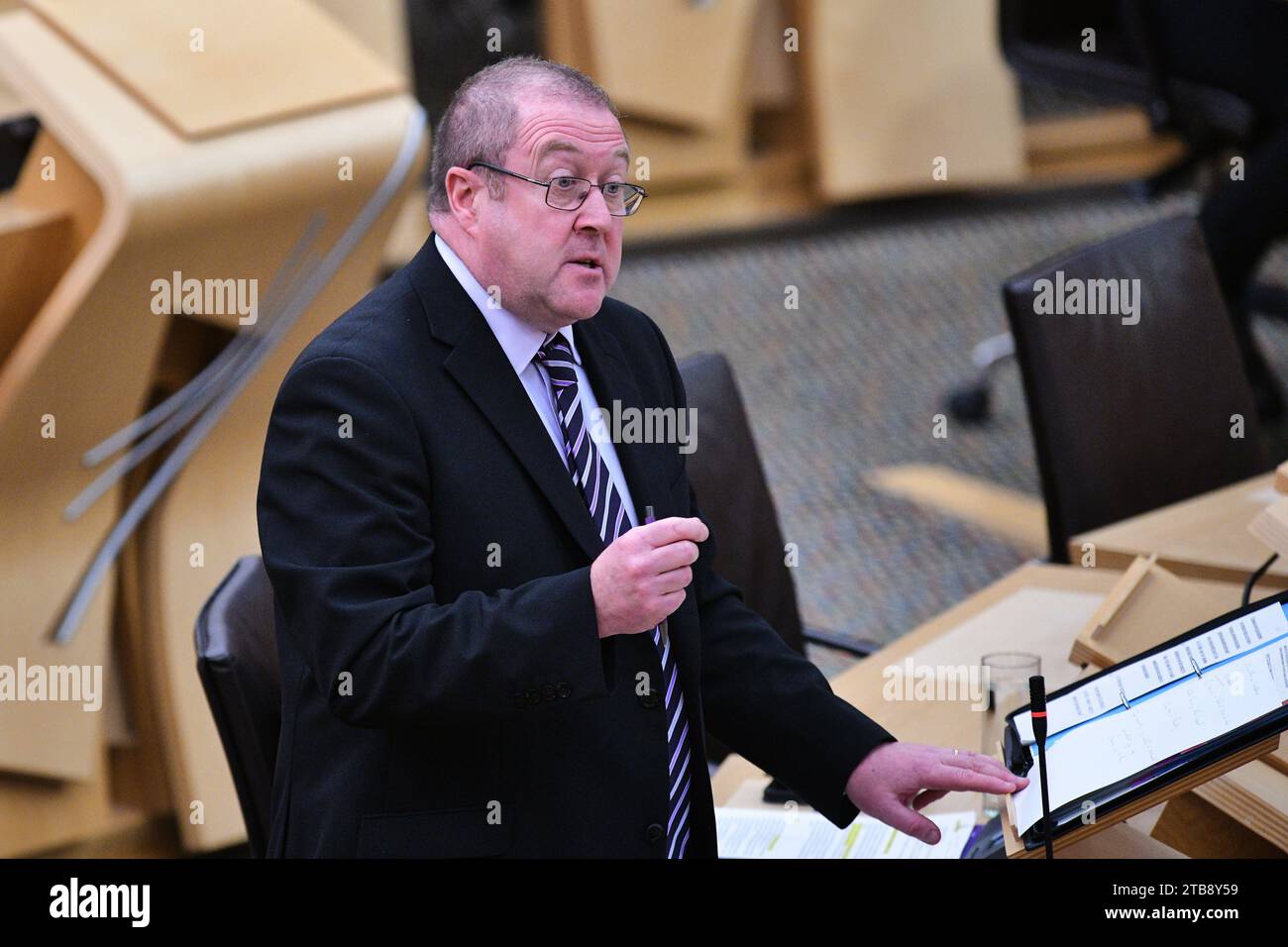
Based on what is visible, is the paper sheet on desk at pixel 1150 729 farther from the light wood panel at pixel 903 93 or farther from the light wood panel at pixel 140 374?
the light wood panel at pixel 903 93

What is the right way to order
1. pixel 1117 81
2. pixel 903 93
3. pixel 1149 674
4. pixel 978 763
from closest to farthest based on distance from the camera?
1. pixel 1149 674
2. pixel 978 763
3. pixel 1117 81
4. pixel 903 93

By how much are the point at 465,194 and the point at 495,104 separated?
8 centimetres

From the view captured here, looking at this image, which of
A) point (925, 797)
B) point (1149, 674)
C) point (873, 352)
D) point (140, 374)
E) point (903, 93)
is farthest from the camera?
point (903, 93)

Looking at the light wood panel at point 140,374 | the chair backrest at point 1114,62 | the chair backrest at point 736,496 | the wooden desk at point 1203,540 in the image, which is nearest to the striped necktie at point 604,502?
the chair backrest at point 736,496

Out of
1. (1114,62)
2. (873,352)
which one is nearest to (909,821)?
(1114,62)

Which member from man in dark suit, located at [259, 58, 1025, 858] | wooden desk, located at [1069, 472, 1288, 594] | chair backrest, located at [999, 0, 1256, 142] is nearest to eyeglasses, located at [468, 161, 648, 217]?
man in dark suit, located at [259, 58, 1025, 858]

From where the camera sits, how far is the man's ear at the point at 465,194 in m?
1.50

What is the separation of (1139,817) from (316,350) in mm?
914

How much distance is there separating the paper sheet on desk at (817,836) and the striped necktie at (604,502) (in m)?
0.16

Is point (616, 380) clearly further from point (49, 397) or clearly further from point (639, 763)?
point (49, 397)

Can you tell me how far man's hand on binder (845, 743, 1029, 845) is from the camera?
5.04ft

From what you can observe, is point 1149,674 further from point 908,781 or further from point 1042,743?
point 908,781

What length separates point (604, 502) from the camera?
1.56 meters

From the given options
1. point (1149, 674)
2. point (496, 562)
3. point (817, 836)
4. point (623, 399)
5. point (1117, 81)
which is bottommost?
point (817, 836)
